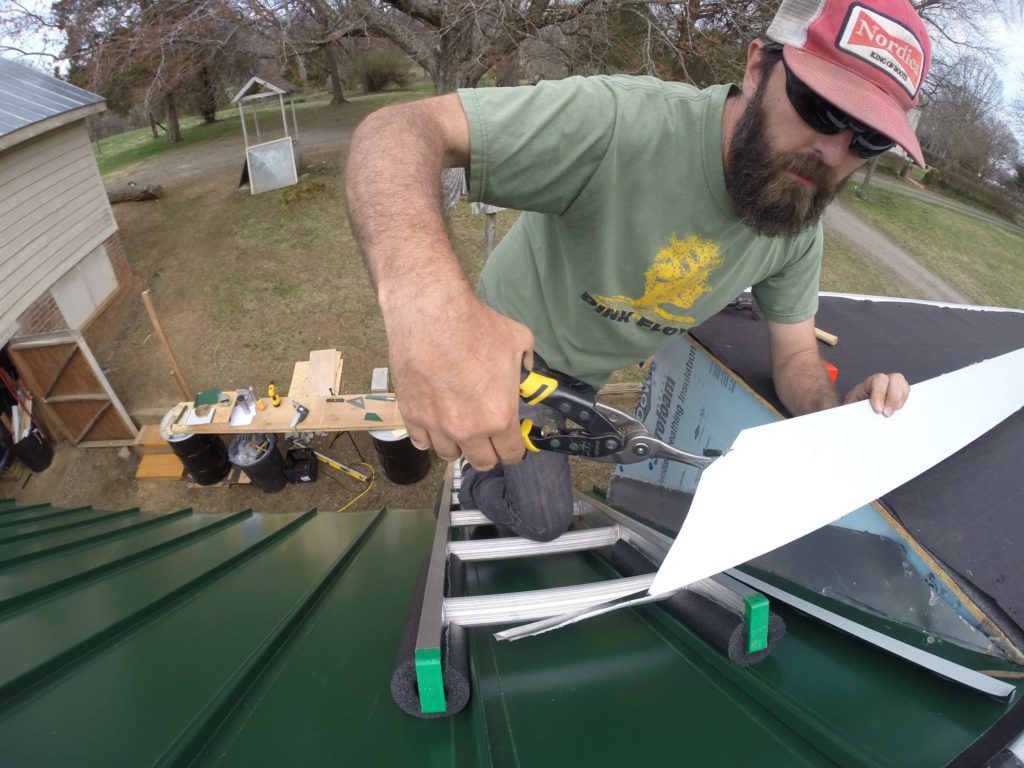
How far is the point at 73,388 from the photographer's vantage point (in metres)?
5.86

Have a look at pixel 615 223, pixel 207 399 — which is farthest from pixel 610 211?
pixel 207 399

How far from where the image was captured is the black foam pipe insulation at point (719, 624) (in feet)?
4.03

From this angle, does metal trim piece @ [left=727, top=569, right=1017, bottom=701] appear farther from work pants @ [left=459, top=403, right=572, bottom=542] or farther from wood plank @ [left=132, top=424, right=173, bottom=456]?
wood plank @ [left=132, top=424, right=173, bottom=456]

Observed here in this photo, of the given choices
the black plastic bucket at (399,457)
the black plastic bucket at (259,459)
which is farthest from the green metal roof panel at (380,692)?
the black plastic bucket at (259,459)

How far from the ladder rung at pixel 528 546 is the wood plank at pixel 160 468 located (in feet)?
16.8

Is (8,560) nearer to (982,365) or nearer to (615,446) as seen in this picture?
(615,446)

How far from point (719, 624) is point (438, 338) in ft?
3.16

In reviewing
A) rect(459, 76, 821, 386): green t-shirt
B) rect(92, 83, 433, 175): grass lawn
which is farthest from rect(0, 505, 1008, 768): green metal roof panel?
rect(92, 83, 433, 175): grass lawn

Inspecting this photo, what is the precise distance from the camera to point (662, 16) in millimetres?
6984

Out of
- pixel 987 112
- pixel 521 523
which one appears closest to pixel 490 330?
pixel 521 523

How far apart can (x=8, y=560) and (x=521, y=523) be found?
1.95 meters

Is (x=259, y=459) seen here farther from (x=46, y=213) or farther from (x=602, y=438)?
(x=46, y=213)

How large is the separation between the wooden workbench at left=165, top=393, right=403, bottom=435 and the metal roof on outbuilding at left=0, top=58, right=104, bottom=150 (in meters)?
4.52

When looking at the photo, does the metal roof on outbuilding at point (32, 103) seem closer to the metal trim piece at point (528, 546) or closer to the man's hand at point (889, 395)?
the metal trim piece at point (528, 546)
